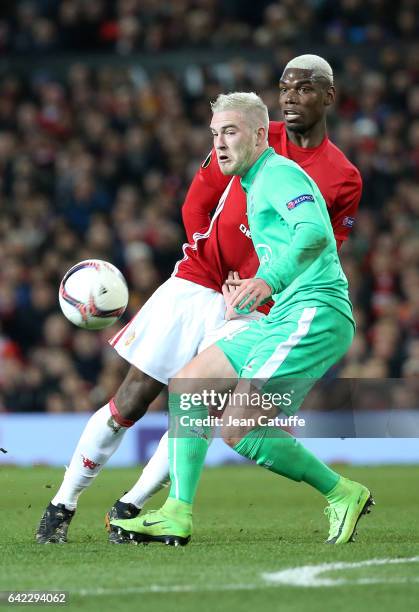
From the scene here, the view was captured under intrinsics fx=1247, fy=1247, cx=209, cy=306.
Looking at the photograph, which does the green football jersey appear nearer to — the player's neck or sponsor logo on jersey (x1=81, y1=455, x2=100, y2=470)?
the player's neck

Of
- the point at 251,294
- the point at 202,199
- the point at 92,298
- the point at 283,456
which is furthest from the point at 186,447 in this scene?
the point at 202,199

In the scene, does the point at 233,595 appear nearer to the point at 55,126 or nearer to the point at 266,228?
the point at 266,228

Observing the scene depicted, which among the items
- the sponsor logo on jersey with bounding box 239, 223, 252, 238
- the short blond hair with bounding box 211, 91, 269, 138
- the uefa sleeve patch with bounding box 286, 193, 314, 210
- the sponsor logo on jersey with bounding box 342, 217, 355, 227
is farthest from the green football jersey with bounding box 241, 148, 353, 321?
the sponsor logo on jersey with bounding box 342, 217, 355, 227

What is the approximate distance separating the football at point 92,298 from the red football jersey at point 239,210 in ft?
1.19

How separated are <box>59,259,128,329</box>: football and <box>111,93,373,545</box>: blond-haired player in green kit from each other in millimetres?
776

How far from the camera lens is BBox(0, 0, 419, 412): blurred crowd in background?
13.3 m

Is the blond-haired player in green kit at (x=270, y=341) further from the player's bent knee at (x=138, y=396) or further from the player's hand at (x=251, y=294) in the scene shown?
the player's bent knee at (x=138, y=396)

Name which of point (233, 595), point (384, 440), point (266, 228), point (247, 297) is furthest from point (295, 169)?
point (384, 440)

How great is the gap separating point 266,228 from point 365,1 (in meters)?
11.8

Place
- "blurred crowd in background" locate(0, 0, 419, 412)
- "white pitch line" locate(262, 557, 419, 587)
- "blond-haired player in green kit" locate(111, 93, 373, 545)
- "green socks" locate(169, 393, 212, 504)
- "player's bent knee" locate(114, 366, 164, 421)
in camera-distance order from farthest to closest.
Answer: "blurred crowd in background" locate(0, 0, 419, 412), "player's bent knee" locate(114, 366, 164, 421), "green socks" locate(169, 393, 212, 504), "blond-haired player in green kit" locate(111, 93, 373, 545), "white pitch line" locate(262, 557, 419, 587)

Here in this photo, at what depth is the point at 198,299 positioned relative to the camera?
6441mm

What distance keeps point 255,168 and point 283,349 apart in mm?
889

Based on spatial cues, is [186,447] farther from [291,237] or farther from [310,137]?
[310,137]

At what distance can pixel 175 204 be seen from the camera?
1498 cm
